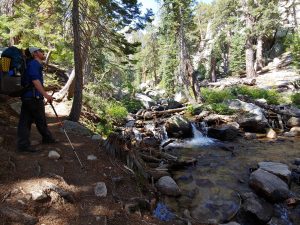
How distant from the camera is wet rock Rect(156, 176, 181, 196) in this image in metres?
7.10

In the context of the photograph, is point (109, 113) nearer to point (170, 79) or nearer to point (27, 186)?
point (27, 186)

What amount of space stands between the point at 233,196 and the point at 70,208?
4.73 meters

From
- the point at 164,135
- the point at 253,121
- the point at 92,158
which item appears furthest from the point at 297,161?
the point at 92,158

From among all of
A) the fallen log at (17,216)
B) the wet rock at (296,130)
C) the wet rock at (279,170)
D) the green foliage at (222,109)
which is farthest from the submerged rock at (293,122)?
the fallen log at (17,216)

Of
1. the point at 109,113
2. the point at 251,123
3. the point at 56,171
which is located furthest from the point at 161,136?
the point at 56,171

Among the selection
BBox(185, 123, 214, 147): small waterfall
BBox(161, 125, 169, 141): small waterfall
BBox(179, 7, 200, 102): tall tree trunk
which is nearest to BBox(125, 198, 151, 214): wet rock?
BBox(185, 123, 214, 147): small waterfall

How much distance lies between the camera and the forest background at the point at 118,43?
10337 millimetres

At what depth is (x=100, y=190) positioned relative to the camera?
17.0ft

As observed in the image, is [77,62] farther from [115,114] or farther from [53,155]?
[115,114]

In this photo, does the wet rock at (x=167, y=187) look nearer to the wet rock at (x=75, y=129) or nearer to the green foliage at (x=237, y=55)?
the wet rock at (x=75, y=129)

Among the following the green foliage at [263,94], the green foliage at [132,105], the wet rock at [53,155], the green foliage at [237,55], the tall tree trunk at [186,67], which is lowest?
the wet rock at [53,155]

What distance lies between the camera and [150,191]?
628 centimetres

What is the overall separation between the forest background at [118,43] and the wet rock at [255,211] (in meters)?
5.85

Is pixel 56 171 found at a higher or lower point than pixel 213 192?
higher
